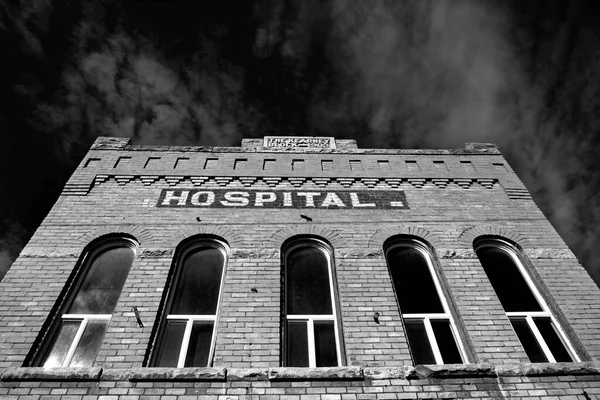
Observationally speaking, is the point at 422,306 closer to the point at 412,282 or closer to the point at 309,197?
the point at 412,282

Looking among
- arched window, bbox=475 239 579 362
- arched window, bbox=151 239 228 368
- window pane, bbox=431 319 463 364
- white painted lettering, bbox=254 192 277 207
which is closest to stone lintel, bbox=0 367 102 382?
arched window, bbox=151 239 228 368

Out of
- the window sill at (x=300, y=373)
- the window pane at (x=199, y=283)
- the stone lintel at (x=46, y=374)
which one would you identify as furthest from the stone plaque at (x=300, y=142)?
the stone lintel at (x=46, y=374)

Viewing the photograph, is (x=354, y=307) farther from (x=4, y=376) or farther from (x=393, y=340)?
(x=4, y=376)

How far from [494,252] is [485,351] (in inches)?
91.9

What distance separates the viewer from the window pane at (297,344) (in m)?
5.78

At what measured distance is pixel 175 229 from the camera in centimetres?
731

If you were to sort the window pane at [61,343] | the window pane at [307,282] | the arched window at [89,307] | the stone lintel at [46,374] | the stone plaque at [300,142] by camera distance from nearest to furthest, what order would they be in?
the stone lintel at [46,374] → the window pane at [61,343] → the arched window at [89,307] → the window pane at [307,282] → the stone plaque at [300,142]

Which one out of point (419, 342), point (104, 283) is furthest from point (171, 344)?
point (419, 342)

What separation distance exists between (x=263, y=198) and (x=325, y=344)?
3159 mm

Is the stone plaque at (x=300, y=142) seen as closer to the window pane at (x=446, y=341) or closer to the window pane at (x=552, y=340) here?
the window pane at (x=446, y=341)

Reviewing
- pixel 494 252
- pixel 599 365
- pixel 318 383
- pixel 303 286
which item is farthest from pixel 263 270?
pixel 599 365

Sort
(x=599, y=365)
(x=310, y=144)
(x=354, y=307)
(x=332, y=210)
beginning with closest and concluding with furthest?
(x=599, y=365) → (x=354, y=307) → (x=332, y=210) → (x=310, y=144)

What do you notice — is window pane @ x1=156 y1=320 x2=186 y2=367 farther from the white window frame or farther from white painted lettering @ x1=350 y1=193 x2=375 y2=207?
white painted lettering @ x1=350 y1=193 x2=375 y2=207

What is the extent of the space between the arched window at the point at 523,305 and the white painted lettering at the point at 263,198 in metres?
3.92
